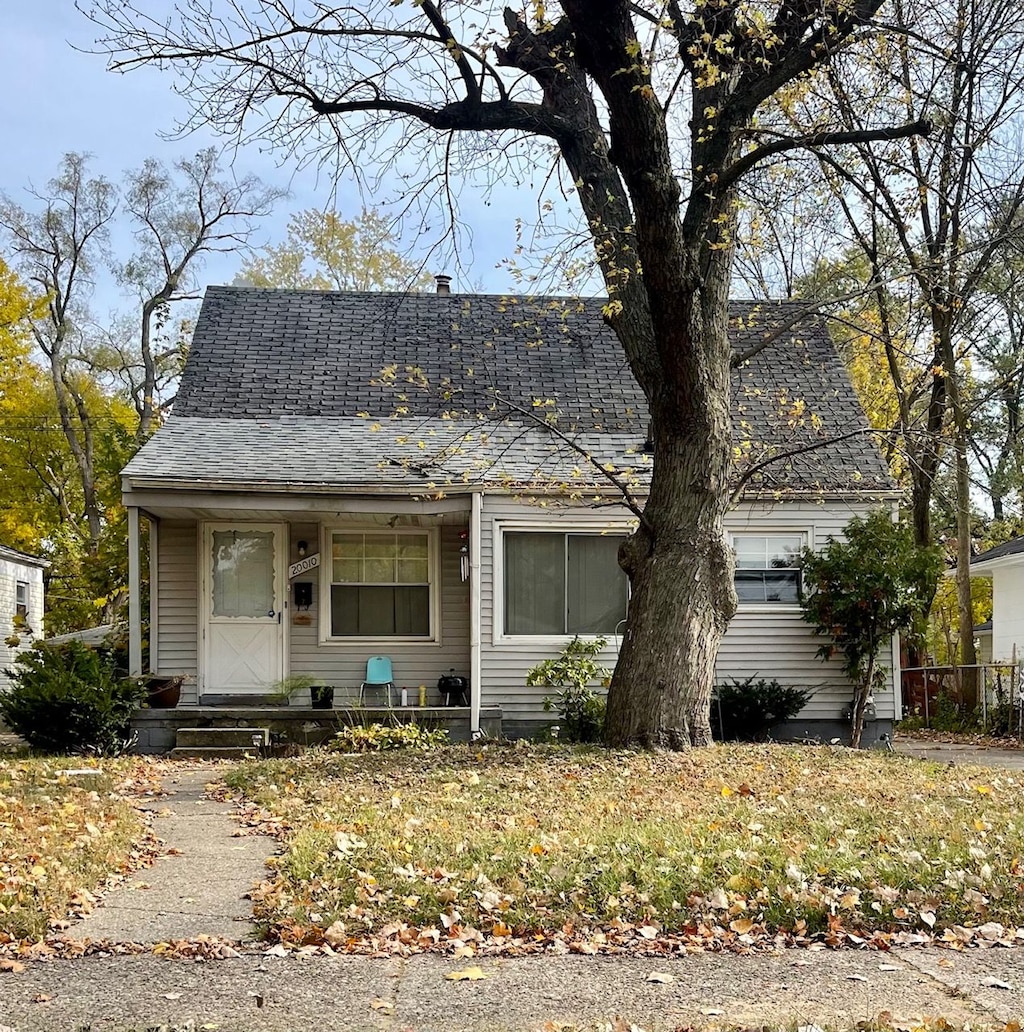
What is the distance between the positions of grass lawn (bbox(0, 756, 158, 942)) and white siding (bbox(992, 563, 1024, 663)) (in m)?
17.1

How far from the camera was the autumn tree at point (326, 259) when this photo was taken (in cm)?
3138

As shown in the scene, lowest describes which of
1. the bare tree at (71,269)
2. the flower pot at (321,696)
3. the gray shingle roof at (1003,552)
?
the flower pot at (321,696)

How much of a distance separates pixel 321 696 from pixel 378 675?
0.75m

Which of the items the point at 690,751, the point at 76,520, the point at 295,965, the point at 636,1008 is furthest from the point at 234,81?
the point at 76,520

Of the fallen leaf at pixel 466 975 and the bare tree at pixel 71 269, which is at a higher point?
the bare tree at pixel 71 269

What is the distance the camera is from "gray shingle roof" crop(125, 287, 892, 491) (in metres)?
13.9

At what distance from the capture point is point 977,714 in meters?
19.6

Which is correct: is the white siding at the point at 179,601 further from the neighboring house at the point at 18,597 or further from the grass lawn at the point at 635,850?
the neighboring house at the point at 18,597

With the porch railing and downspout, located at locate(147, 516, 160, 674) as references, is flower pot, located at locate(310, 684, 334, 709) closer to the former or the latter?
downspout, located at locate(147, 516, 160, 674)

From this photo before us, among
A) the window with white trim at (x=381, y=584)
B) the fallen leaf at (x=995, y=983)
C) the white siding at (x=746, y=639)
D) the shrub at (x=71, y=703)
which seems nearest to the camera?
the fallen leaf at (x=995, y=983)

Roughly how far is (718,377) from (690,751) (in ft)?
11.6

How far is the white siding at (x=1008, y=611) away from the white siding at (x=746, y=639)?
346 inches

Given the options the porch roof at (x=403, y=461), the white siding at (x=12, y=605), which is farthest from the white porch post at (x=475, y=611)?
the white siding at (x=12, y=605)

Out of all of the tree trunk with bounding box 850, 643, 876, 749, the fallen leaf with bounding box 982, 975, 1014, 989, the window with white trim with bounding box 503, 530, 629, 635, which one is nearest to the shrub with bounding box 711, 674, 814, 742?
the tree trunk with bounding box 850, 643, 876, 749
